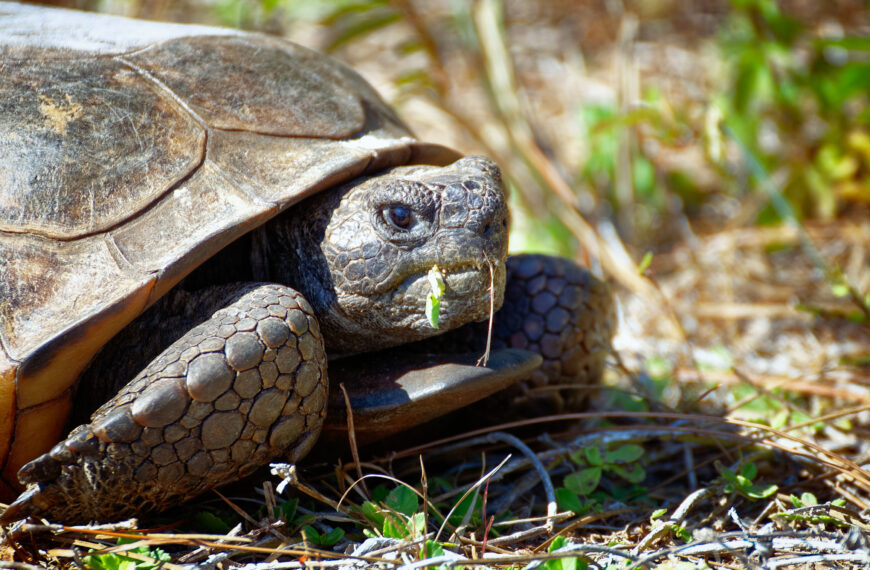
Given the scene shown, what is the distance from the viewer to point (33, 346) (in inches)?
64.3

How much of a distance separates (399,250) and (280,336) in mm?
383

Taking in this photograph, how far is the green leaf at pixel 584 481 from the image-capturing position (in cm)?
210

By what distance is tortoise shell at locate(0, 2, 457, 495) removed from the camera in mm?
1685

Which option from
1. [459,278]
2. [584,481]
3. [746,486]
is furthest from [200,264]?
[746,486]

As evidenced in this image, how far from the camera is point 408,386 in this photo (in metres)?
1.88

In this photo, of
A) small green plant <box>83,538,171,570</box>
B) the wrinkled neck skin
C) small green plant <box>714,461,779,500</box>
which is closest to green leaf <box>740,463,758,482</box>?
small green plant <box>714,461,779,500</box>

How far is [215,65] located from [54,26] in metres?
0.51

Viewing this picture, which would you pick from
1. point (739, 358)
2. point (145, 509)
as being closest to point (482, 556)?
point (145, 509)

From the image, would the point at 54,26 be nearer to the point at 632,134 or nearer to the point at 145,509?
the point at 145,509

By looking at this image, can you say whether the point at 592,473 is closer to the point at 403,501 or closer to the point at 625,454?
the point at 625,454

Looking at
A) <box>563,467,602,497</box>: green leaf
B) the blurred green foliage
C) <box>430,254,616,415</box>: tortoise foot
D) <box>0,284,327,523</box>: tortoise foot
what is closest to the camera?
<box>0,284,327,523</box>: tortoise foot

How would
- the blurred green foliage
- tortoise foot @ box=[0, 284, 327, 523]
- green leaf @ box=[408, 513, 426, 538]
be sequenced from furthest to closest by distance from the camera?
the blurred green foliage
green leaf @ box=[408, 513, 426, 538]
tortoise foot @ box=[0, 284, 327, 523]

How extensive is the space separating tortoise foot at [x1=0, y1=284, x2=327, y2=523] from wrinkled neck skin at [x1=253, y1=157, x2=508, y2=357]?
231 millimetres

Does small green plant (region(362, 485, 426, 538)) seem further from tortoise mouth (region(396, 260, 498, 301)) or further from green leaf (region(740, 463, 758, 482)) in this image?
green leaf (region(740, 463, 758, 482))
